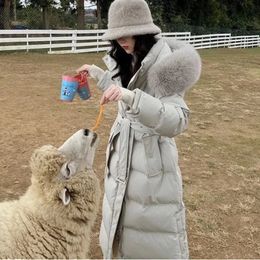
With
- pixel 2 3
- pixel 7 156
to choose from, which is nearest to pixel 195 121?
pixel 7 156

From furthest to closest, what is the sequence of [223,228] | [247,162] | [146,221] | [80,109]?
[80,109], [247,162], [223,228], [146,221]

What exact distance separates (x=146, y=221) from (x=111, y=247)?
0.96 ft

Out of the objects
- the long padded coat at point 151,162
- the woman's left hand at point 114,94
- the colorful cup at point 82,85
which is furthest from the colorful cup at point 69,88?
the woman's left hand at point 114,94

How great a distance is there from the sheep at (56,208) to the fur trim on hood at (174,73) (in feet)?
2.17

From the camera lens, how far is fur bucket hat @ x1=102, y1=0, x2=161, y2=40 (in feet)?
7.47

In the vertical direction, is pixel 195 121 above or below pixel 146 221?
below

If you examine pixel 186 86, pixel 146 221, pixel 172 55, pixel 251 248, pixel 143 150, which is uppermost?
pixel 172 55

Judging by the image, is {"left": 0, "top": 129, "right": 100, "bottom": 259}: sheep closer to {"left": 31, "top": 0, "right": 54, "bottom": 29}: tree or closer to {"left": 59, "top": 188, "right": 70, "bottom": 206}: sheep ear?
{"left": 59, "top": 188, "right": 70, "bottom": 206}: sheep ear

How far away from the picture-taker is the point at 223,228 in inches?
162

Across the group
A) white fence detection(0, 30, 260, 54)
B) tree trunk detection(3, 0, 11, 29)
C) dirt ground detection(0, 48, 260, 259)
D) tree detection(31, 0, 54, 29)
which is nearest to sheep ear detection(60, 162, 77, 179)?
dirt ground detection(0, 48, 260, 259)

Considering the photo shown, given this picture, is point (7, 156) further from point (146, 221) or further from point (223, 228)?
point (146, 221)

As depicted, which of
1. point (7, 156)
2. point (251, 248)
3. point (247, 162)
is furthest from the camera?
point (247, 162)

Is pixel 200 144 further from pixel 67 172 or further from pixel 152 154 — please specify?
pixel 152 154

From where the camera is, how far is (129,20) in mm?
2293
